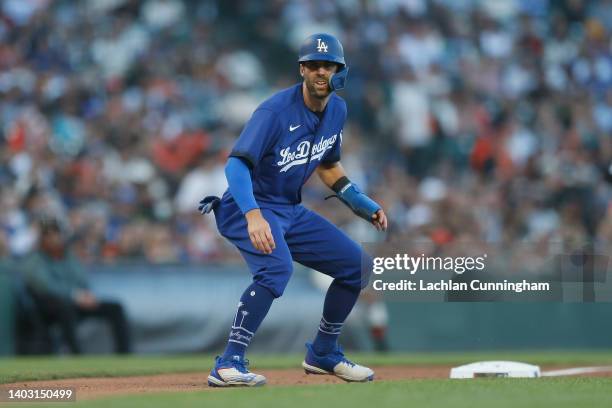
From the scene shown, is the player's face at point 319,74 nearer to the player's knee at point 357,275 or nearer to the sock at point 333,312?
the player's knee at point 357,275

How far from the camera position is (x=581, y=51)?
1775cm

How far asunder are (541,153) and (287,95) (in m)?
9.40

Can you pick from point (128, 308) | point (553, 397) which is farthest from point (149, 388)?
point (128, 308)

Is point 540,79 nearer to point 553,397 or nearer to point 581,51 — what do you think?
point 581,51

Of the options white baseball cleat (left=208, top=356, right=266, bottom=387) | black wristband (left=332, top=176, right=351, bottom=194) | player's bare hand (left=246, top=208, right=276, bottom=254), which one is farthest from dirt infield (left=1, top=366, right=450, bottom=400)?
black wristband (left=332, top=176, right=351, bottom=194)

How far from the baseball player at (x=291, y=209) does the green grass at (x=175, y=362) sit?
6.71 ft

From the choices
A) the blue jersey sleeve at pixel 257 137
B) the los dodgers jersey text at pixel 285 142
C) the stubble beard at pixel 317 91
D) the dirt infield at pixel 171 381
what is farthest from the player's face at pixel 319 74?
the dirt infield at pixel 171 381

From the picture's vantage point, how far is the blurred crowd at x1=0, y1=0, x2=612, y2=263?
1412cm

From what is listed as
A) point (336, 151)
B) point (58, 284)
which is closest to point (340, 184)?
point (336, 151)

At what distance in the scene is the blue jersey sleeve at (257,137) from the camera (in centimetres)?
696

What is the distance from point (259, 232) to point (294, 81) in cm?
1054

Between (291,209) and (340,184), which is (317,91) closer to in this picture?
(291,209)

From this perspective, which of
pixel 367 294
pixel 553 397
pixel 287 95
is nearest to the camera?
pixel 553 397

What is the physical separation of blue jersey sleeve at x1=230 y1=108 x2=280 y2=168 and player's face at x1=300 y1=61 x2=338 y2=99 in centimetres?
32
